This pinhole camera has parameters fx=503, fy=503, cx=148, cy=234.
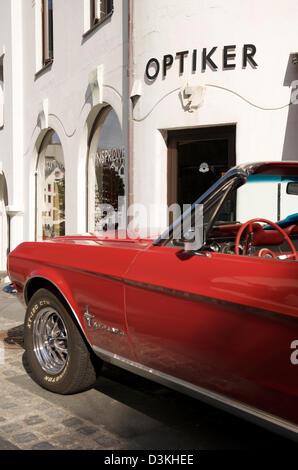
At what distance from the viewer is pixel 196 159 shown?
Result: 7.89 meters

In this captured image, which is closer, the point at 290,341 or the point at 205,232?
the point at 290,341

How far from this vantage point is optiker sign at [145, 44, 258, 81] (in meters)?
6.95

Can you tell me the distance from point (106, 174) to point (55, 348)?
6658mm

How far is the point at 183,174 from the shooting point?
8.07 meters

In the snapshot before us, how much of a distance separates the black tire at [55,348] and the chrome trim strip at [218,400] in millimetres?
352

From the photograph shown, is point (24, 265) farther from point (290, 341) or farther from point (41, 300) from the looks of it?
point (290, 341)

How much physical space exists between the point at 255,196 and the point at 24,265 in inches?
143

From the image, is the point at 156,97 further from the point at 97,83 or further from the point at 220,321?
the point at 220,321

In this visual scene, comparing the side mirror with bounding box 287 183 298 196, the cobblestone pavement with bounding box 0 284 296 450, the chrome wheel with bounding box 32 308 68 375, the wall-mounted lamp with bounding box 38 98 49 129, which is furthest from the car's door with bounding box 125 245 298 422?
the wall-mounted lamp with bounding box 38 98 49 129

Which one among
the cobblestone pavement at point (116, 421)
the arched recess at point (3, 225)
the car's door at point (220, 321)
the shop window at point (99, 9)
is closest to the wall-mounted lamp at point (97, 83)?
the shop window at point (99, 9)

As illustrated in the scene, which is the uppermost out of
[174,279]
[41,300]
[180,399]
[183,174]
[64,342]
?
[183,174]

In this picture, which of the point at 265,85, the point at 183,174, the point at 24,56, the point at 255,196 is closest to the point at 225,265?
the point at 255,196

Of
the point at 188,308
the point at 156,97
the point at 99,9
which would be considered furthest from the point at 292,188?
the point at 99,9

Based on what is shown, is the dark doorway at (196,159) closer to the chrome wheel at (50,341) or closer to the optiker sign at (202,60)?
the optiker sign at (202,60)
